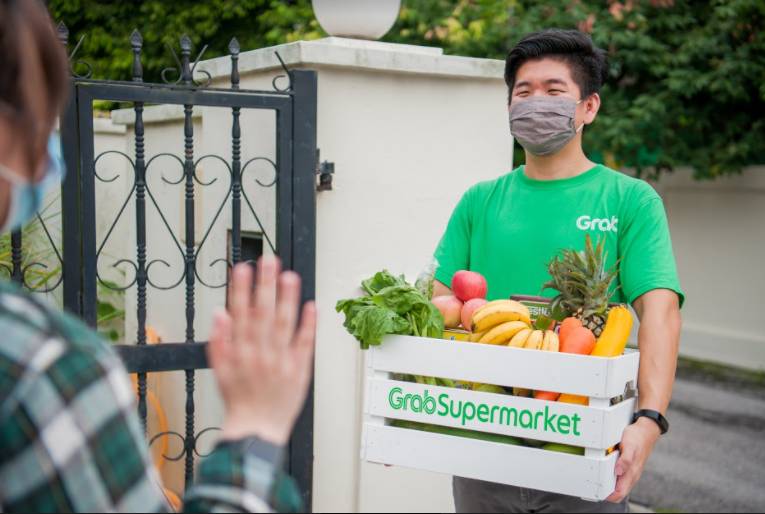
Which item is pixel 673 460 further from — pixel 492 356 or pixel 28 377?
pixel 28 377

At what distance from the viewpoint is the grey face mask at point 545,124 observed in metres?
2.66

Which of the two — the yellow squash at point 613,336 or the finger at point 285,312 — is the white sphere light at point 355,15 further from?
the finger at point 285,312

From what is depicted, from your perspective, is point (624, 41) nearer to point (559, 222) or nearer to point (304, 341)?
point (559, 222)

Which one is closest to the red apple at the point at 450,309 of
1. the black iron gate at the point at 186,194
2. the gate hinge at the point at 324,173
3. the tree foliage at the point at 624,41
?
the black iron gate at the point at 186,194

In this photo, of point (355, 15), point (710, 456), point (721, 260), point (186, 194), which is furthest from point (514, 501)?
point (721, 260)

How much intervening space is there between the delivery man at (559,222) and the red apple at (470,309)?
0.24 metres

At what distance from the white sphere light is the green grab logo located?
210 centimetres

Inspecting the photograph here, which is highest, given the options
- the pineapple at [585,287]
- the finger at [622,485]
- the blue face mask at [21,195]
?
the blue face mask at [21,195]

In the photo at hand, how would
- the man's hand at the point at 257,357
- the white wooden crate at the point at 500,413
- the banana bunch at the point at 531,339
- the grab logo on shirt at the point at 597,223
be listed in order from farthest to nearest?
the grab logo on shirt at the point at 597,223
the banana bunch at the point at 531,339
the white wooden crate at the point at 500,413
the man's hand at the point at 257,357

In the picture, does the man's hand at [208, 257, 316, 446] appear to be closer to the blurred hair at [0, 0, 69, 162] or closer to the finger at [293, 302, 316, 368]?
the finger at [293, 302, 316, 368]

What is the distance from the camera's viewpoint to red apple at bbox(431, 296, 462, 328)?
2.54 m

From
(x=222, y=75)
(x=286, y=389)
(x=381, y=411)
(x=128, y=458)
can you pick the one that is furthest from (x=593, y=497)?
(x=222, y=75)

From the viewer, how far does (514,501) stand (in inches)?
104

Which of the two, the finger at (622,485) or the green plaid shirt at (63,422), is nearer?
the green plaid shirt at (63,422)
